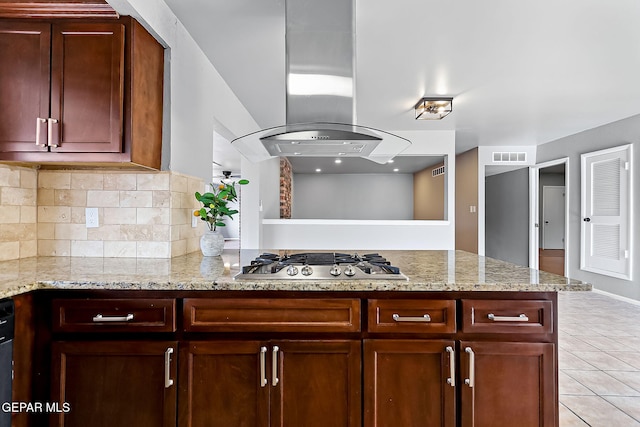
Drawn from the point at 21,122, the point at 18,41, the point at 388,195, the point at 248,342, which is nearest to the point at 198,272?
the point at 248,342

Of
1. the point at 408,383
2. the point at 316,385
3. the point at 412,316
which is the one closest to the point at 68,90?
the point at 316,385

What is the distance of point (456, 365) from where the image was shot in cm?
134

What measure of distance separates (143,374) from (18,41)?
1.68 m

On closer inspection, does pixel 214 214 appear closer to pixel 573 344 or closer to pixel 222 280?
pixel 222 280

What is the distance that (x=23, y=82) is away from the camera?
1671 millimetres

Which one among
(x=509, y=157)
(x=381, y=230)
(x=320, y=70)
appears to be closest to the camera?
(x=320, y=70)

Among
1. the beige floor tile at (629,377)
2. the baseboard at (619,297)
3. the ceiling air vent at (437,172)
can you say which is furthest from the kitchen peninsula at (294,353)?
the ceiling air vent at (437,172)

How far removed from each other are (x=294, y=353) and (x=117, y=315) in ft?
2.28

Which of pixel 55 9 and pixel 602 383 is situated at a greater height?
pixel 55 9

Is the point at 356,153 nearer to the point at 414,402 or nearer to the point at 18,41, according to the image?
the point at 414,402

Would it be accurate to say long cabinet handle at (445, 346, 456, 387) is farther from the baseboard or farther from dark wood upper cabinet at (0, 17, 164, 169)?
the baseboard

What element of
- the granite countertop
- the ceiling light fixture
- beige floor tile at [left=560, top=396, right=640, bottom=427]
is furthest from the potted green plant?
the ceiling light fixture

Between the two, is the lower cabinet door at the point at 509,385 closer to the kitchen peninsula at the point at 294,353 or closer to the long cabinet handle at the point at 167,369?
the kitchen peninsula at the point at 294,353

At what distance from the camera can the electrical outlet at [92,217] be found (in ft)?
6.56
